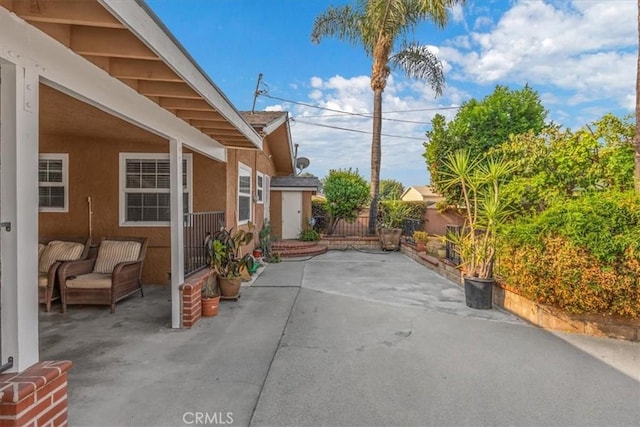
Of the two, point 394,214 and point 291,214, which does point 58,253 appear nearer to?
point 291,214

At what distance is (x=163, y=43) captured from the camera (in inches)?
102

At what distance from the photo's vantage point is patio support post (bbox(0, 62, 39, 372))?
6.68 feet

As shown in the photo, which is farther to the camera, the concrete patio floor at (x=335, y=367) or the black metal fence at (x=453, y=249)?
the black metal fence at (x=453, y=249)

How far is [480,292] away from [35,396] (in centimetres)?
576

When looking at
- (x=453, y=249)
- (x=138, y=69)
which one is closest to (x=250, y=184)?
(x=453, y=249)

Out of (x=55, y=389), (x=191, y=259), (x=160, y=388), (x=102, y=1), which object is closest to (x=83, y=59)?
(x=102, y=1)

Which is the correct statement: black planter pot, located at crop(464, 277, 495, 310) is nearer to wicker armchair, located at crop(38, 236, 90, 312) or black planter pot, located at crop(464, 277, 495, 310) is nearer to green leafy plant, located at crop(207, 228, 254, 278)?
green leafy plant, located at crop(207, 228, 254, 278)

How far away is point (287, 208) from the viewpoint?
14469mm

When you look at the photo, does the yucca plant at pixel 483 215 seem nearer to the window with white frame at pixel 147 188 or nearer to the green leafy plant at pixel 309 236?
the window with white frame at pixel 147 188

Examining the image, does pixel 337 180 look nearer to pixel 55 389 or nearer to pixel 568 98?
pixel 568 98

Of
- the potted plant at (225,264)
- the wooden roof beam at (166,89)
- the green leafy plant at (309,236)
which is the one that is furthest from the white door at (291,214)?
the wooden roof beam at (166,89)

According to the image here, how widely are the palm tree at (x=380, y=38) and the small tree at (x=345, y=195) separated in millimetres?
496

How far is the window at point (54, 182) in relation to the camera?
6.96 meters

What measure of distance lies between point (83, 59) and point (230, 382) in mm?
2970
